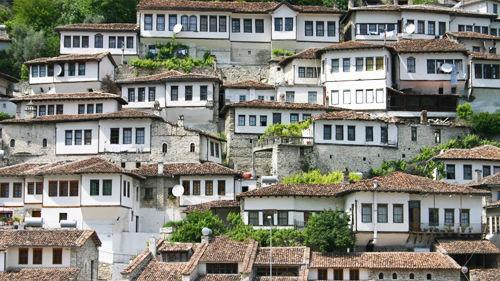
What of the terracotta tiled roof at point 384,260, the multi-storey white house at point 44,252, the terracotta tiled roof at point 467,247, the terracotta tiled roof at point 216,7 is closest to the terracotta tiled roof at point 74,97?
the terracotta tiled roof at point 216,7

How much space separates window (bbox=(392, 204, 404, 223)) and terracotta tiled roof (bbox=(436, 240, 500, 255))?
8.58 ft

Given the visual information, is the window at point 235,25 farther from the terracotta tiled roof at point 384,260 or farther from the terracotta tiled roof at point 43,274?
the terracotta tiled roof at point 43,274

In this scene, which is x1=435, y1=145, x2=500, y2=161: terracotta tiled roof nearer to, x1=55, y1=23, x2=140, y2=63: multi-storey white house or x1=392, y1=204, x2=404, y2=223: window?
x1=392, y1=204, x2=404, y2=223: window

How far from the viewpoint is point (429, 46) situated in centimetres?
8594

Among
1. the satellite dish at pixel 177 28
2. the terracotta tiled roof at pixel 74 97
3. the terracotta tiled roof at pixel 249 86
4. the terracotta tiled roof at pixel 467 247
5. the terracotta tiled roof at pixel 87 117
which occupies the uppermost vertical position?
the satellite dish at pixel 177 28

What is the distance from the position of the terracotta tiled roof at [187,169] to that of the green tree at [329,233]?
30.5 ft

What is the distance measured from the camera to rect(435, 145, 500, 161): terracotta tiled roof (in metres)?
74.2

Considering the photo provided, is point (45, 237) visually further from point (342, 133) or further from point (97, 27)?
point (97, 27)

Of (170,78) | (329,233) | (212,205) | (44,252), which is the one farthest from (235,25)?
(44,252)

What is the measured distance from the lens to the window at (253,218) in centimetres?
6850

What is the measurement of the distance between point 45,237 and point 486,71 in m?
37.9

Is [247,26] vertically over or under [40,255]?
over

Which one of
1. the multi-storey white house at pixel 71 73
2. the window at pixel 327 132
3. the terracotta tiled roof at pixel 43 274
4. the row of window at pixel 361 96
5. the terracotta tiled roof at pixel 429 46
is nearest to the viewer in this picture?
the terracotta tiled roof at pixel 43 274

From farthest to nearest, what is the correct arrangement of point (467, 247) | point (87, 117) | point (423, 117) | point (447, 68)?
1. point (447, 68)
2. point (423, 117)
3. point (87, 117)
4. point (467, 247)
